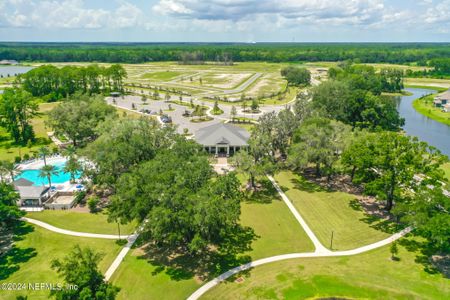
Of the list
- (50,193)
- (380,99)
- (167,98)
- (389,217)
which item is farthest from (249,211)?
(167,98)

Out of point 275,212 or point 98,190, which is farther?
point 98,190

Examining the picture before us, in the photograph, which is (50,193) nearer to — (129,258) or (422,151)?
(129,258)

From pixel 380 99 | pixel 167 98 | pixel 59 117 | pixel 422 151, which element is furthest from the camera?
pixel 167 98

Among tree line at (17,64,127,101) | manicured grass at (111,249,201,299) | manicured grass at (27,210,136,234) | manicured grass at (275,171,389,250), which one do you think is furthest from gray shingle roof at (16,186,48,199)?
tree line at (17,64,127,101)

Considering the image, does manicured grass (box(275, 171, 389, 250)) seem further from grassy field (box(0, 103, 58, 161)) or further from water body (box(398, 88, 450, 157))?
grassy field (box(0, 103, 58, 161))

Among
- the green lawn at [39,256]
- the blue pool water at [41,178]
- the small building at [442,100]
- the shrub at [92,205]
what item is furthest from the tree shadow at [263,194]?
the small building at [442,100]

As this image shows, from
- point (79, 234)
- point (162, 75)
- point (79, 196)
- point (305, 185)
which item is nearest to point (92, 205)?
point (79, 196)
